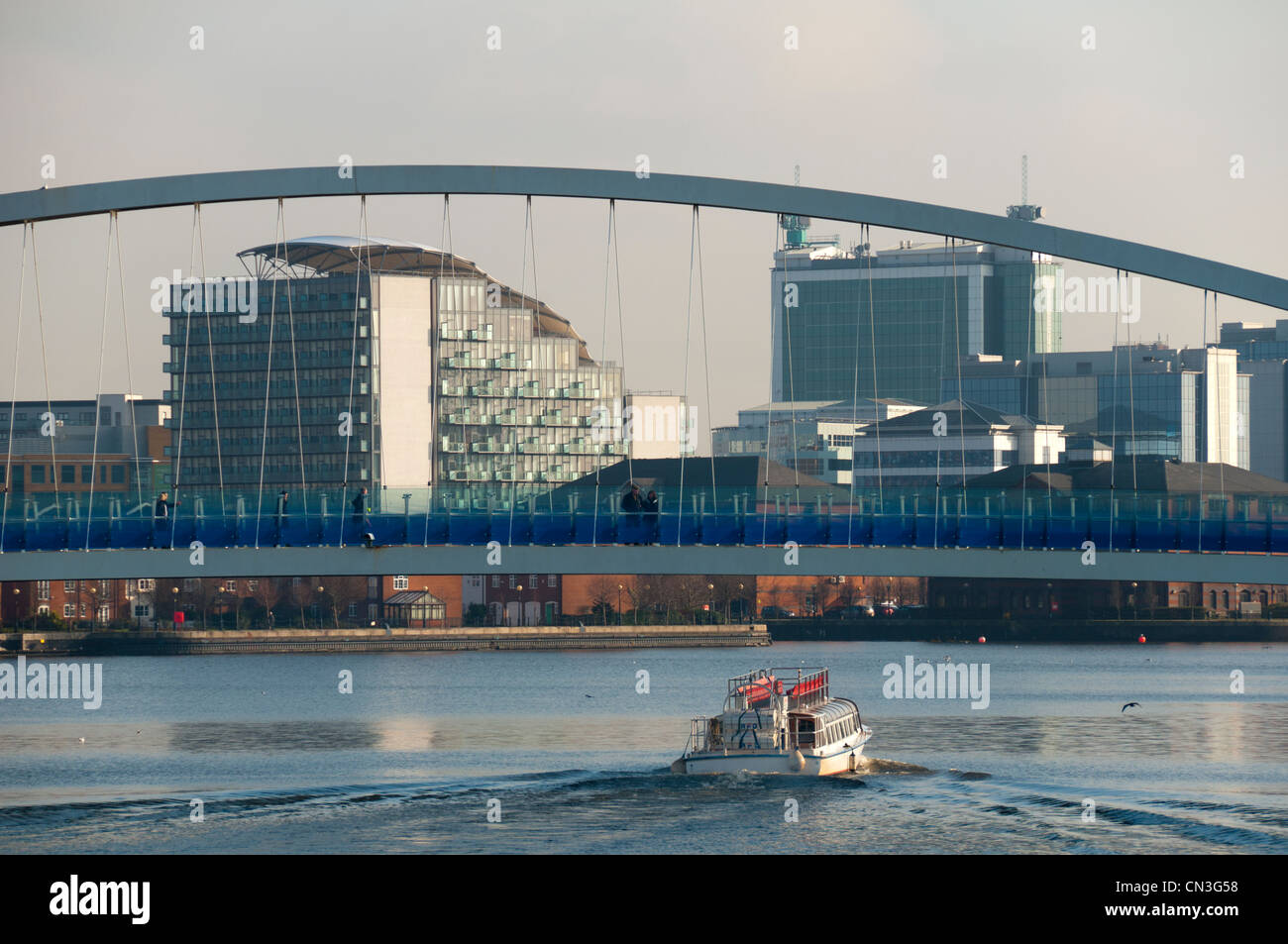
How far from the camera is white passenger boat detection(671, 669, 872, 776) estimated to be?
148 feet

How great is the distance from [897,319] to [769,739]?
13091 cm

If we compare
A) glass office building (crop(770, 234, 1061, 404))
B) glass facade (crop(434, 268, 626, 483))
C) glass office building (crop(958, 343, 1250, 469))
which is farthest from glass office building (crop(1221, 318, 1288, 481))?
glass facade (crop(434, 268, 626, 483))

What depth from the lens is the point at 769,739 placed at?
4578 centimetres

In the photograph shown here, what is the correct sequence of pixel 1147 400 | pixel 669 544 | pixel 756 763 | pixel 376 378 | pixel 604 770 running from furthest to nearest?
pixel 1147 400 → pixel 376 378 → pixel 604 770 → pixel 756 763 → pixel 669 544

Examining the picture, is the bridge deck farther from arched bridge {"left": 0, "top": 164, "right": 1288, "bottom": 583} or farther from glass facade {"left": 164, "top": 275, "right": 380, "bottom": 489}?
glass facade {"left": 164, "top": 275, "right": 380, "bottom": 489}

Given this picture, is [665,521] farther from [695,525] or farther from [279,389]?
[279,389]

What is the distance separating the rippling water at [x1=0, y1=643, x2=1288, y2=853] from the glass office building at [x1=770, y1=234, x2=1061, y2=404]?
82.1 m

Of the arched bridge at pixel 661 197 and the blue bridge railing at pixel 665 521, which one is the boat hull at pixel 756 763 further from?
the arched bridge at pixel 661 197

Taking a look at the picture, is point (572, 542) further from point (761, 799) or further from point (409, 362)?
point (409, 362)

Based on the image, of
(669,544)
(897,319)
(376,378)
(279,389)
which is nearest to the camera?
(669,544)

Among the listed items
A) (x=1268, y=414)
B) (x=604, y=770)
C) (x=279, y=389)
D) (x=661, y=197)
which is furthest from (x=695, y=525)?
(x=1268, y=414)

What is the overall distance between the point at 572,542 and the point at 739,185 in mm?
6763
